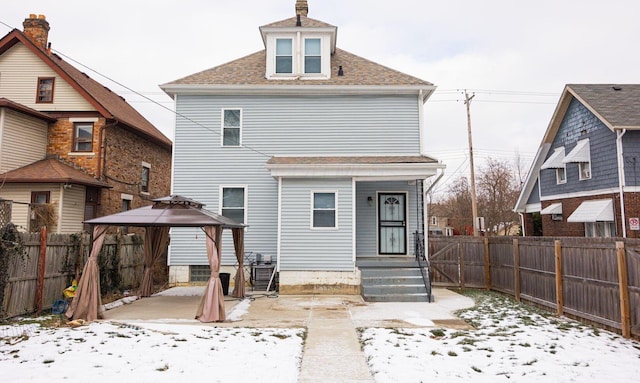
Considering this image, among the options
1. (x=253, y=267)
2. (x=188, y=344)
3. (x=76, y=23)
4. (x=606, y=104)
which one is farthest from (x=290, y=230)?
(x=606, y=104)

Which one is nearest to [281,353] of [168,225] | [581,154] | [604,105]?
[168,225]

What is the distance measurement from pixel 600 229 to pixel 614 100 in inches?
196

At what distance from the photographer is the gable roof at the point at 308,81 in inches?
540

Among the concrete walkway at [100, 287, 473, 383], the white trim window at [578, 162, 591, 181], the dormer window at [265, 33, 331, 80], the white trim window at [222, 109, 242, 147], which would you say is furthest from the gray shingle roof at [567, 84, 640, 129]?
the white trim window at [222, 109, 242, 147]

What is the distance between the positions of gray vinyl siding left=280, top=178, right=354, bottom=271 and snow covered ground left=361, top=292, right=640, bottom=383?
4.43 m

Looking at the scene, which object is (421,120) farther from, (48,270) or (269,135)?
(48,270)

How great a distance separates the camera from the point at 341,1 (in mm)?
11656

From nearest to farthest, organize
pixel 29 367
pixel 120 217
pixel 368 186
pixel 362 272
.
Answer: pixel 29 367 < pixel 120 217 < pixel 362 272 < pixel 368 186

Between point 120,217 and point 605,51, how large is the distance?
675 inches

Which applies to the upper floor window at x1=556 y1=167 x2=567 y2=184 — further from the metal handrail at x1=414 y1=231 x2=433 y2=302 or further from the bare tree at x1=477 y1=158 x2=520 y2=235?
the bare tree at x1=477 y1=158 x2=520 y2=235

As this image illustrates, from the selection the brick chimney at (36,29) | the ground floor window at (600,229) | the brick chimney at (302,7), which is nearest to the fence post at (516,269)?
the ground floor window at (600,229)

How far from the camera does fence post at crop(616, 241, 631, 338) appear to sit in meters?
6.84

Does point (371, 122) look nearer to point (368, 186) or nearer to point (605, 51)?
point (368, 186)

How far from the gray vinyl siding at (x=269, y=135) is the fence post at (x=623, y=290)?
7.30 meters
